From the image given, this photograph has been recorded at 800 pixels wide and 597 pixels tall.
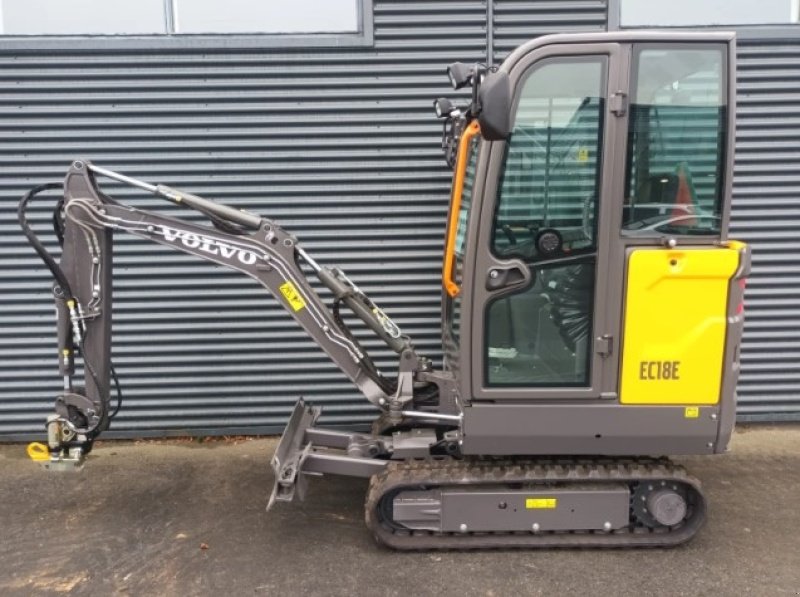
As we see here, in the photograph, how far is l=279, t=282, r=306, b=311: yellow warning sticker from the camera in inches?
153

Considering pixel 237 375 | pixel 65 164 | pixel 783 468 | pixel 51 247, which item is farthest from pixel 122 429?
pixel 783 468

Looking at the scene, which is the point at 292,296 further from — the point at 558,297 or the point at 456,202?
the point at 558,297

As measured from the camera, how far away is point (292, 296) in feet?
12.8

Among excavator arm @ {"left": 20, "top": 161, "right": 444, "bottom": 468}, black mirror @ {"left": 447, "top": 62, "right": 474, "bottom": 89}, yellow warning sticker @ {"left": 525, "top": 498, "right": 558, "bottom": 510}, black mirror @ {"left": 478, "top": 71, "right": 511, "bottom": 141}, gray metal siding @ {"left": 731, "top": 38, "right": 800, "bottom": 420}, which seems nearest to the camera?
black mirror @ {"left": 478, "top": 71, "right": 511, "bottom": 141}

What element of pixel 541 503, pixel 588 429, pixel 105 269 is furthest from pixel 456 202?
pixel 105 269

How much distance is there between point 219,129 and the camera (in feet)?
17.2

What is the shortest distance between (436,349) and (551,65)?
279 cm

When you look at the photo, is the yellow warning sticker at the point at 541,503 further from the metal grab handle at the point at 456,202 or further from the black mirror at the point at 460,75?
the black mirror at the point at 460,75

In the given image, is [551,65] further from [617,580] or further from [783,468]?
[783,468]

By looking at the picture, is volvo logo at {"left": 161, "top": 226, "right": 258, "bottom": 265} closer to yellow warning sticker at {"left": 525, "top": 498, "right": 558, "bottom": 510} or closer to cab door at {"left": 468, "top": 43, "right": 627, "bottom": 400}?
cab door at {"left": 468, "top": 43, "right": 627, "bottom": 400}

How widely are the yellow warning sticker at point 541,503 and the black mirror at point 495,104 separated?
1.94 meters

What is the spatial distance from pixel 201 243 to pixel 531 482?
7.55 ft

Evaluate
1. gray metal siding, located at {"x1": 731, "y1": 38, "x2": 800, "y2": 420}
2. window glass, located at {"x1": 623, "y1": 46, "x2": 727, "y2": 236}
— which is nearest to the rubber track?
window glass, located at {"x1": 623, "y1": 46, "x2": 727, "y2": 236}

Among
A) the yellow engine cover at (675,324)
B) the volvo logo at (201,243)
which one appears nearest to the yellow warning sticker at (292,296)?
the volvo logo at (201,243)
